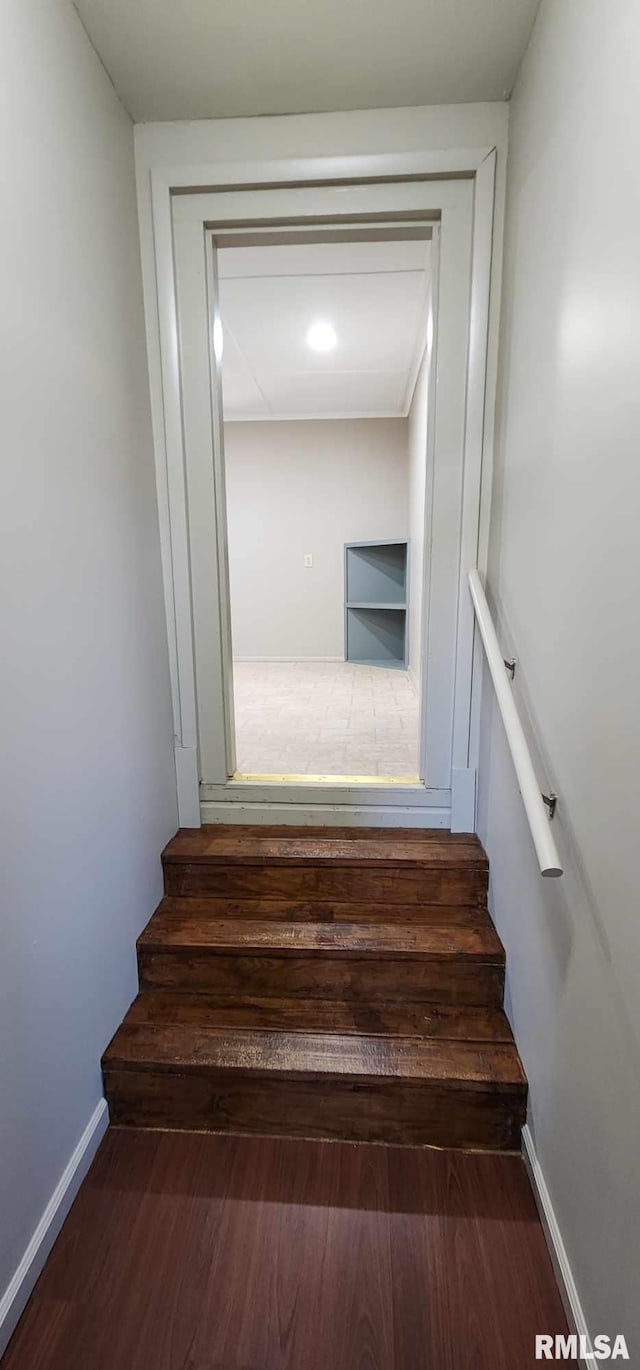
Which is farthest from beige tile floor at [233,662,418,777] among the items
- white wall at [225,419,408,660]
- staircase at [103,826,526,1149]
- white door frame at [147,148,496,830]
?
white wall at [225,419,408,660]

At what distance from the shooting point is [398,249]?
85.7 inches

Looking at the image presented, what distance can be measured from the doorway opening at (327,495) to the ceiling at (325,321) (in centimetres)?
1

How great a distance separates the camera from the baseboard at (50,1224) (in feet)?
3.19

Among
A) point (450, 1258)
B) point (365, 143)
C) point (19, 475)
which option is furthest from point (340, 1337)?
point (365, 143)

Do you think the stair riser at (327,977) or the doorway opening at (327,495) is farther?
the doorway opening at (327,495)

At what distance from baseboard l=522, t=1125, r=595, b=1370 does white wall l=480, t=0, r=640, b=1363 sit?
0.11 ft

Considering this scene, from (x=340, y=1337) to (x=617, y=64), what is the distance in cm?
211

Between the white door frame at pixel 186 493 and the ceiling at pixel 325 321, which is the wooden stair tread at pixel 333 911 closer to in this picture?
the white door frame at pixel 186 493

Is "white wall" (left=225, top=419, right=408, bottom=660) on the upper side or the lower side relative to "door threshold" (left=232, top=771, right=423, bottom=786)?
upper

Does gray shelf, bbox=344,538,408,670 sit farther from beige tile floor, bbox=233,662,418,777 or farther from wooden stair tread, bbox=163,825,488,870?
wooden stair tread, bbox=163,825,488,870

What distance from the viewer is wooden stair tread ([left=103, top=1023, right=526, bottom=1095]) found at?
1291 millimetres

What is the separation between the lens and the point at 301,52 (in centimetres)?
131

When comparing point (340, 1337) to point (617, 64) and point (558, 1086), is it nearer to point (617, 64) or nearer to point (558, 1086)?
point (558, 1086)

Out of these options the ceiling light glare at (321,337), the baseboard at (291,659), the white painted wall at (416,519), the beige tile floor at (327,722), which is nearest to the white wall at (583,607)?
the beige tile floor at (327,722)
